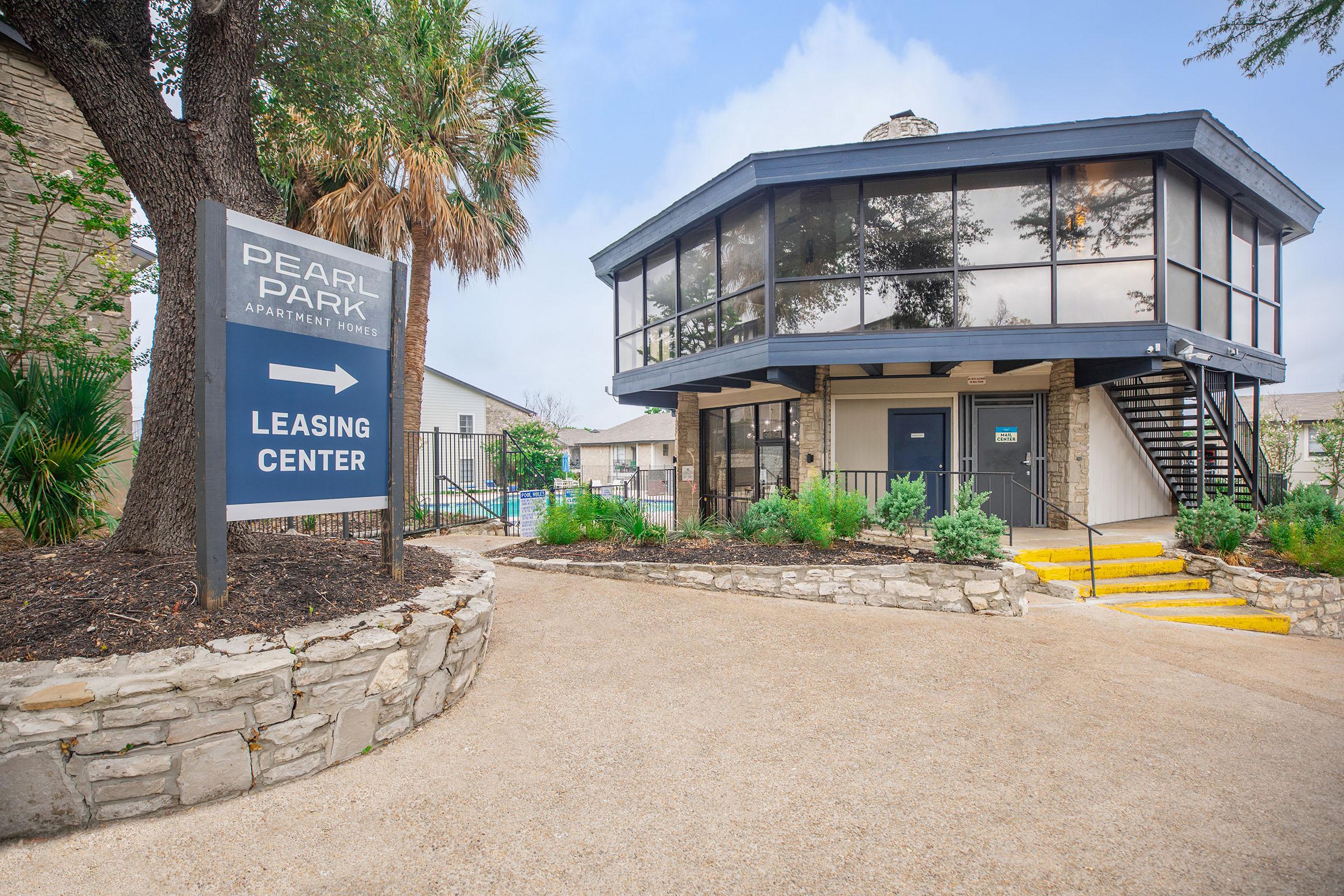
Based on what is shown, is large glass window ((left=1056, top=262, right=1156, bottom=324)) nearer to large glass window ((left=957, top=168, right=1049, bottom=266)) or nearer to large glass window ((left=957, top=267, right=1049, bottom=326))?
large glass window ((left=957, top=267, right=1049, bottom=326))

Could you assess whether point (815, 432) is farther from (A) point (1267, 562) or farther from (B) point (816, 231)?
(A) point (1267, 562)

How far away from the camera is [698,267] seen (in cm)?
1088

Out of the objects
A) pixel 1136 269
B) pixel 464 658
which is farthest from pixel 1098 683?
pixel 1136 269

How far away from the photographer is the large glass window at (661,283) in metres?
11.5

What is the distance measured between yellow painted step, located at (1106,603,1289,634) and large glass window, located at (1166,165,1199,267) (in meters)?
5.26

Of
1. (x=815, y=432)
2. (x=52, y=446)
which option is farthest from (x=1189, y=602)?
(x=52, y=446)

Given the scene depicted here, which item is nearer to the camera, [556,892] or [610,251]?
[556,892]

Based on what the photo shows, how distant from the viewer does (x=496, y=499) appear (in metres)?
13.8

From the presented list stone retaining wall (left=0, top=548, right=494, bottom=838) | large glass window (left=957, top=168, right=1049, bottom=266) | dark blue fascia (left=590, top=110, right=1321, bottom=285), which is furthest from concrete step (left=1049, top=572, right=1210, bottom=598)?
stone retaining wall (left=0, top=548, right=494, bottom=838)

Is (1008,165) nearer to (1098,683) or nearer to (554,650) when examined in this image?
(1098,683)

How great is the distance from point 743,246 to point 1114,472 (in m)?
7.66

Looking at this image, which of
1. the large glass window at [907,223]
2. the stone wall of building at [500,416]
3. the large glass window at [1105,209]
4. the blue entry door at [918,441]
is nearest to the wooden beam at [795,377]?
the blue entry door at [918,441]

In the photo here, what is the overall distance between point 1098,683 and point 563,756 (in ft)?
12.4

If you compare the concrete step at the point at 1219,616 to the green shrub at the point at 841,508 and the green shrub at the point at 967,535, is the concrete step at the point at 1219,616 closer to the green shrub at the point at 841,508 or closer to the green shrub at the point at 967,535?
the green shrub at the point at 967,535
